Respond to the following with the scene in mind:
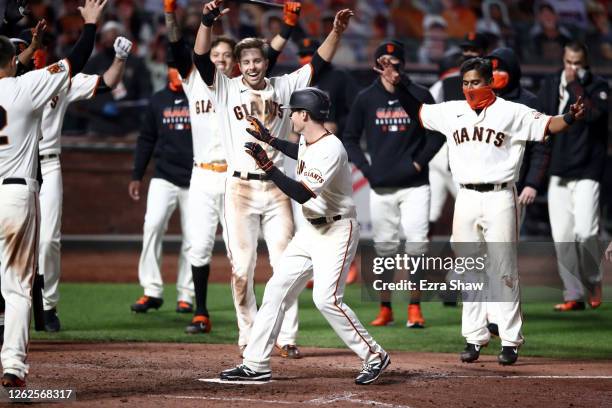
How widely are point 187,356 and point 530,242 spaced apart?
7.83 meters

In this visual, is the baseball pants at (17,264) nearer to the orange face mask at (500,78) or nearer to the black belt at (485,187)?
the black belt at (485,187)

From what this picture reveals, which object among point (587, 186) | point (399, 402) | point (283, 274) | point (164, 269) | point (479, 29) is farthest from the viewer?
point (479, 29)

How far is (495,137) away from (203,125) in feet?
9.18

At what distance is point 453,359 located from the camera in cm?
804

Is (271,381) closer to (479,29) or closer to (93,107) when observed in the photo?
(93,107)

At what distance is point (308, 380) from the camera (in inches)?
273

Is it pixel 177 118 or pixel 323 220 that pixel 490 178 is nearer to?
pixel 323 220

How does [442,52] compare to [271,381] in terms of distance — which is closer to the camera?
[271,381]

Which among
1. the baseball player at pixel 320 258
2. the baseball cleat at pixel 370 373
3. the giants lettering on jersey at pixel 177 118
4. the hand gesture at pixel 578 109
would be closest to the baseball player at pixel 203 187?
the giants lettering on jersey at pixel 177 118

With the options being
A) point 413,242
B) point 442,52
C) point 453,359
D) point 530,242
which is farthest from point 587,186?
point 442,52

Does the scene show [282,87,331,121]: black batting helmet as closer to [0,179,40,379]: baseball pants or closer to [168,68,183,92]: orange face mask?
[0,179,40,379]: baseball pants

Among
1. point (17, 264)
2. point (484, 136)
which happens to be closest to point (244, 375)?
point (17, 264)

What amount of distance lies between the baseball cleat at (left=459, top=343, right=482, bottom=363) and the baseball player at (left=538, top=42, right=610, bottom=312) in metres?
2.89

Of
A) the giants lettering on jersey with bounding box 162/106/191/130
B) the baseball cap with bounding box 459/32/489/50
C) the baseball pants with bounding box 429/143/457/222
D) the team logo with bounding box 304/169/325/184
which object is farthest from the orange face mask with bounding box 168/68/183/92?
the team logo with bounding box 304/169/325/184
